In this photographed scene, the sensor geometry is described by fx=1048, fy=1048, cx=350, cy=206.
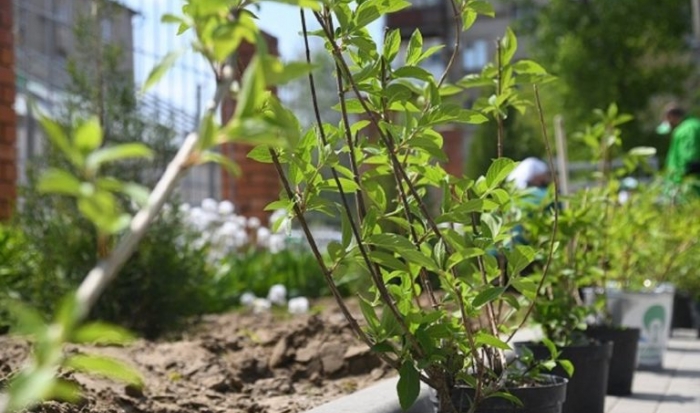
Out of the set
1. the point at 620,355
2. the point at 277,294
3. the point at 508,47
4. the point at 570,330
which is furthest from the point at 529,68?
the point at 277,294

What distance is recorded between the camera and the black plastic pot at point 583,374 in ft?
13.4

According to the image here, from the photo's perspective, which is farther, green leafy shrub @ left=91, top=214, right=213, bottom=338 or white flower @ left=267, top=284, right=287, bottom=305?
white flower @ left=267, top=284, right=287, bottom=305

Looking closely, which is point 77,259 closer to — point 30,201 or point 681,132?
point 30,201

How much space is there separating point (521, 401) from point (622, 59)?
94.9 feet

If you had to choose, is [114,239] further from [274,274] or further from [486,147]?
[486,147]

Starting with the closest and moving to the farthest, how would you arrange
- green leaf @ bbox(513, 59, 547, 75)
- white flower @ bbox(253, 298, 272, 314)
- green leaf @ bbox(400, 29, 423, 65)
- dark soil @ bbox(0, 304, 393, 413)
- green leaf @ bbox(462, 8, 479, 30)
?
green leaf @ bbox(400, 29, 423, 65) < green leaf @ bbox(462, 8, 479, 30) < green leaf @ bbox(513, 59, 547, 75) < dark soil @ bbox(0, 304, 393, 413) < white flower @ bbox(253, 298, 272, 314)

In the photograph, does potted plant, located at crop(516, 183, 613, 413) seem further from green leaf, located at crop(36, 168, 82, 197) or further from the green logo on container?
green leaf, located at crop(36, 168, 82, 197)

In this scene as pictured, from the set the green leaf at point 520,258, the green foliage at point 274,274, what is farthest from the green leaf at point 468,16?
the green foliage at point 274,274

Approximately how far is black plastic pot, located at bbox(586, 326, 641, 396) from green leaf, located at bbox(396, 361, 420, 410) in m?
2.63

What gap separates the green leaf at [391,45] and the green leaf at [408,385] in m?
0.78

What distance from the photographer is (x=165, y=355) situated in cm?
458

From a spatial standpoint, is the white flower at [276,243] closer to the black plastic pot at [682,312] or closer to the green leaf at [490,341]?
the black plastic pot at [682,312]

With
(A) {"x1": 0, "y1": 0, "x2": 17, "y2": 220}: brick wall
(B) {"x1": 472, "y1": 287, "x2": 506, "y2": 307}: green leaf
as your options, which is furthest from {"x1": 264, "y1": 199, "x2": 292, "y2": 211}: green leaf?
(A) {"x1": 0, "y1": 0, "x2": 17, "y2": 220}: brick wall

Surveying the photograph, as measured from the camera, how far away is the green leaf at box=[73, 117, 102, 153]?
1.22m
